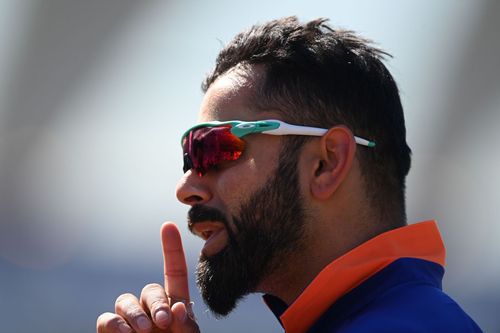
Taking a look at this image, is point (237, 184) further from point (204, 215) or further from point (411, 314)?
point (411, 314)

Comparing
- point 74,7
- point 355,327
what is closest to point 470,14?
point 74,7

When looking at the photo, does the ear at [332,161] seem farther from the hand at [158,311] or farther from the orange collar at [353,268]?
the hand at [158,311]

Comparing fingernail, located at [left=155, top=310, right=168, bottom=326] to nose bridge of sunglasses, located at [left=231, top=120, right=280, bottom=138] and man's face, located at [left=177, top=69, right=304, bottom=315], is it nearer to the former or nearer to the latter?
man's face, located at [left=177, top=69, right=304, bottom=315]

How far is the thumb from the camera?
152 centimetres

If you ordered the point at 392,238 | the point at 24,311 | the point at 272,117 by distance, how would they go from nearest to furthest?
the point at 392,238, the point at 272,117, the point at 24,311

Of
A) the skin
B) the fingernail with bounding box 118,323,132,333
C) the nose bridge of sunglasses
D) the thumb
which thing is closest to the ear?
the skin

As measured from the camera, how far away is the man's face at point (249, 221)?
5.02 ft

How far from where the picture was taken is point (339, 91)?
1.62 m

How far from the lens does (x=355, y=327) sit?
128cm

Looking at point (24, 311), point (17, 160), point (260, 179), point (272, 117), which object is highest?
point (17, 160)

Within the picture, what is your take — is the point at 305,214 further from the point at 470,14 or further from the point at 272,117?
the point at 470,14

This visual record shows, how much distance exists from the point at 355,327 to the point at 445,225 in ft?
9.00

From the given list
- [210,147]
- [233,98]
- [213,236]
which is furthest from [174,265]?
[233,98]

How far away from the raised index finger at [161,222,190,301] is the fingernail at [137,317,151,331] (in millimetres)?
163
